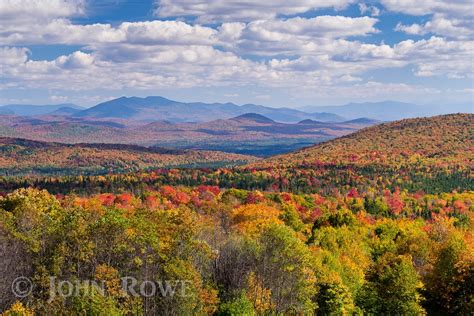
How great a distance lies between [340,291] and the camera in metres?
61.9

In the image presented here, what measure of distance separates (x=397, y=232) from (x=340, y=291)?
169ft

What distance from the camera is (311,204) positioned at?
170 meters

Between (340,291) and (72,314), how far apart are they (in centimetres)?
3117

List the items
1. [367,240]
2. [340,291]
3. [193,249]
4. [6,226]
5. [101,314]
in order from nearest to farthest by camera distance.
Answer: [101,314] < [193,249] < [6,226] < [340,291] < [367,240]

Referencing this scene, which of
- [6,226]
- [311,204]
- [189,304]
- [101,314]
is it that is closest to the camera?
[101,314]

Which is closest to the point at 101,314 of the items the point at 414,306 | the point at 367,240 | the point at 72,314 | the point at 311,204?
the point at 72,314

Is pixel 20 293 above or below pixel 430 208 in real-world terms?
above

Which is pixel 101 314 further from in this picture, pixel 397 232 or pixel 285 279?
pixel 397 232

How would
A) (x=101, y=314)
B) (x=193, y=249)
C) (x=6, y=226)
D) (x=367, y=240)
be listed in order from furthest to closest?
(x=367, y=240) < (x=6, y=226) < (x=193, y=249) < (x=101, y=314)

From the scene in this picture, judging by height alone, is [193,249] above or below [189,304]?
above

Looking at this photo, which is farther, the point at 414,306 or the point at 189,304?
the point at 414,306

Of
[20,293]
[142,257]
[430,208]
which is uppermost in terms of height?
[142,257]

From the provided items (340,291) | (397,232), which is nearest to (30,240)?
(340,291)

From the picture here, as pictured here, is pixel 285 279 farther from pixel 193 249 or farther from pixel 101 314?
pixel 101 314
